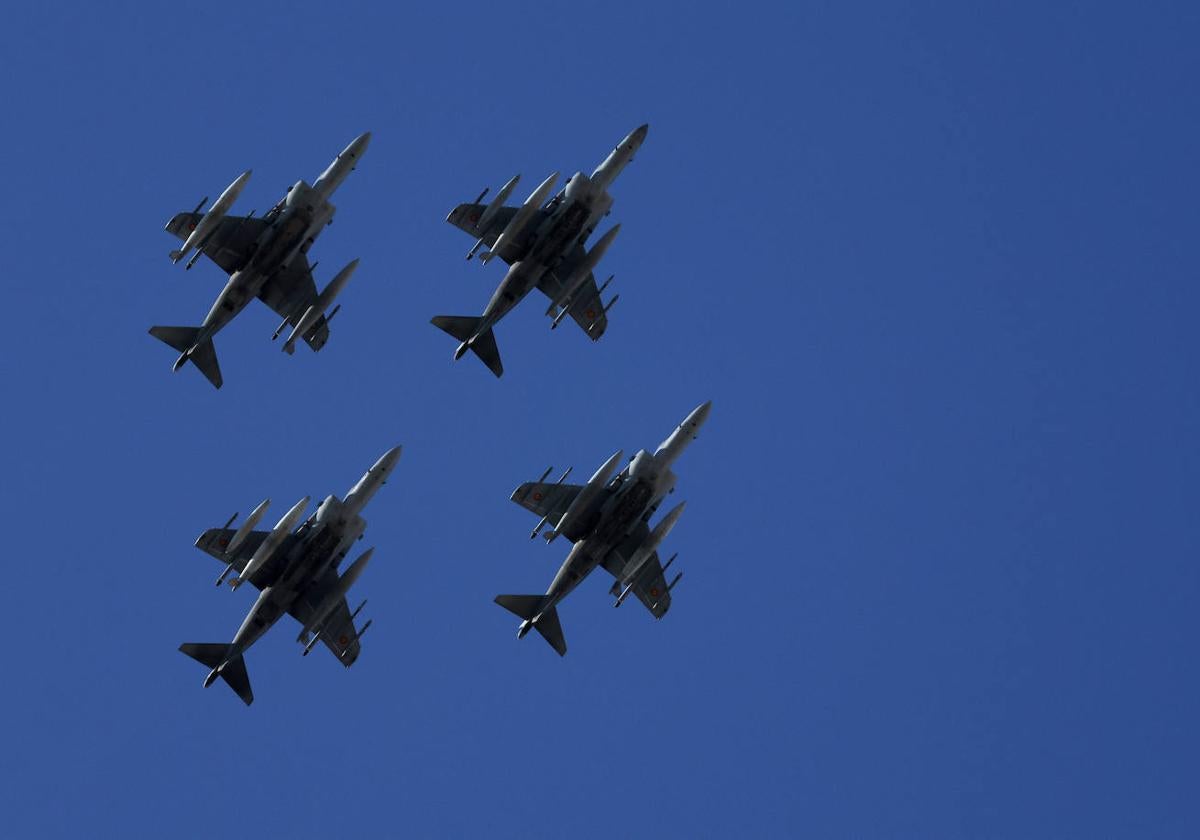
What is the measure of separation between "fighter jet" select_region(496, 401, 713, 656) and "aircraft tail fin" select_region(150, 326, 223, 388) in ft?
36.0

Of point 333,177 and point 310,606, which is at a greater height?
point 333,177

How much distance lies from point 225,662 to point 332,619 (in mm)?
4152

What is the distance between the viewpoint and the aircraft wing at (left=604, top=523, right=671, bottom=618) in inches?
3428

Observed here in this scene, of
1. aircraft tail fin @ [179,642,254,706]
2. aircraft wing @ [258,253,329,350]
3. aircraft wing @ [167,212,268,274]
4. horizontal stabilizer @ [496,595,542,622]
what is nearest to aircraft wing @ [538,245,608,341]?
aircraft wing @ [258,253,329,350]

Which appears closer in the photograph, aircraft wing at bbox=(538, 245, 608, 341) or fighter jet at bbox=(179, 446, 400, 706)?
fighter jet at bbox=(179, 446, 400, 706)

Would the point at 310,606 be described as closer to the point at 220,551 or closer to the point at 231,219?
the point at 220,551

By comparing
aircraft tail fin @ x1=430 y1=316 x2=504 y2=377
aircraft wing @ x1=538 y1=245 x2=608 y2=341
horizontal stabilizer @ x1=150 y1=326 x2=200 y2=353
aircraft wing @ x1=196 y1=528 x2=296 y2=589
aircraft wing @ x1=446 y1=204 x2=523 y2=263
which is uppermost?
aircraft wing @ x1=538 y1=245 x2=608 y2=341

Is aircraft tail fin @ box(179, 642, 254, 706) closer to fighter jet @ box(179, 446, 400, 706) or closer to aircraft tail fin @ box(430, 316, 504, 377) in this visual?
fighter jet @ box(179, 446, 400, 706)

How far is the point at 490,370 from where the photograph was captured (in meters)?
88.9

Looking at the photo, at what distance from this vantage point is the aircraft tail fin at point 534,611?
3403 inches

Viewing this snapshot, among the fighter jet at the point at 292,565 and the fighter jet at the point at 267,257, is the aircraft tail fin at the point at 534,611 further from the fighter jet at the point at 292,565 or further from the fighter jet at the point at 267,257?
the fighter jet at the point at 267,257

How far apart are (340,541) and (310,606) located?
123 inches

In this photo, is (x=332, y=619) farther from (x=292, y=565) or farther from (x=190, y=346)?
(x=190, y=346)

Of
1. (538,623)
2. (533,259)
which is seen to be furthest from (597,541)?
(533,259)
